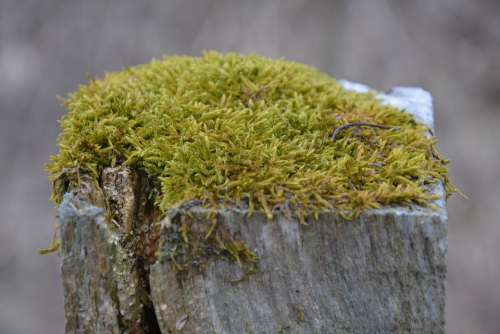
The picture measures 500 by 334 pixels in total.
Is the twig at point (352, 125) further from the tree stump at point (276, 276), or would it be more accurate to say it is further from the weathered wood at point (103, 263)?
the weathered wood at point (103, 263)

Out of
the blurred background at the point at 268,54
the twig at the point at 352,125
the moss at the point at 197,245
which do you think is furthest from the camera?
the blurred background at the point at 268,54

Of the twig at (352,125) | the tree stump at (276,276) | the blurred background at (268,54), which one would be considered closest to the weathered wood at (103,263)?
the tree stump at (276,276)

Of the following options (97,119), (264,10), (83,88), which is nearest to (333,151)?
(97,119)

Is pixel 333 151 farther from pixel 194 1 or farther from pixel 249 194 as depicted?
pixel 194 1

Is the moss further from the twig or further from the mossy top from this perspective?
the twig

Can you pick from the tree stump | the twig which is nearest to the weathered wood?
the tree stump

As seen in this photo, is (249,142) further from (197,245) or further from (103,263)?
(103,263)
